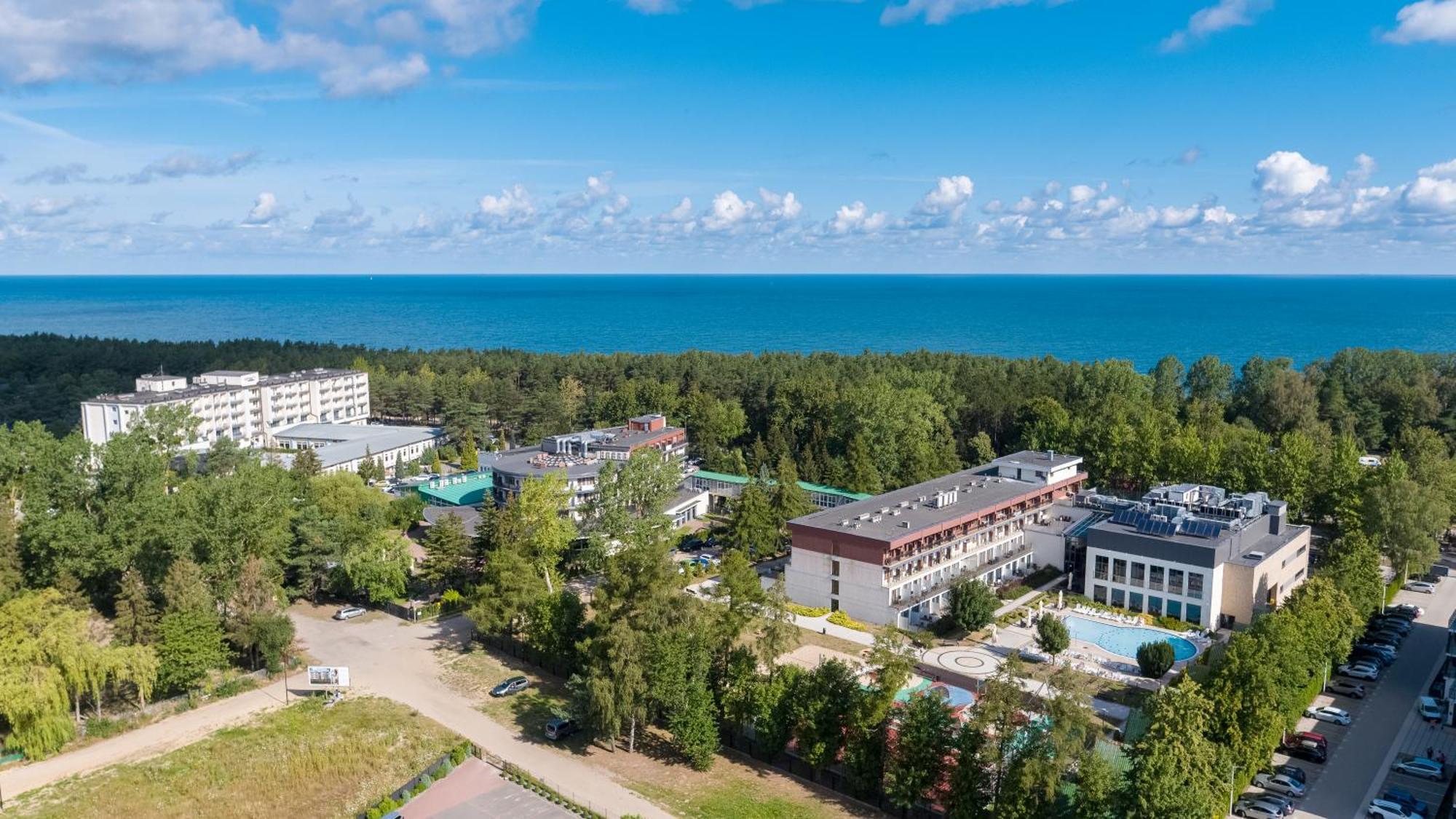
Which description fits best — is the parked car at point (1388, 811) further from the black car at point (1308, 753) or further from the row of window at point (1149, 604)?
the row of window at point (1149, 604)

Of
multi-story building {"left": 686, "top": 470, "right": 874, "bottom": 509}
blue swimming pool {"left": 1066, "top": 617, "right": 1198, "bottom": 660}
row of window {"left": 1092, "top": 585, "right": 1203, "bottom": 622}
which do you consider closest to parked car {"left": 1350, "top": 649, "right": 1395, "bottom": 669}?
blue swimming pool {"left": 1066, "top": 617, "right": 1198, "bottom": 660}

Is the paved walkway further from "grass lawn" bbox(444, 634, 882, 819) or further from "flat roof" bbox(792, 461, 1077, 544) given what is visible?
"flat roof" bbox(792, 461, 1077, 544)

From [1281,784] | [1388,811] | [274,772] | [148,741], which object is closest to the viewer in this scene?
[1388,811]

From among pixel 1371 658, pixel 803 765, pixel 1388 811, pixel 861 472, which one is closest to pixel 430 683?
pixel 803 765

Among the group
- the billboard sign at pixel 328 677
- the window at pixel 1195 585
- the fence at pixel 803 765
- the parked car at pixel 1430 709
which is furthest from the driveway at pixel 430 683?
the window at pixel 1195 585

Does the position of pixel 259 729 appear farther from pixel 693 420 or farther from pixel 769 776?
pixel 693 420

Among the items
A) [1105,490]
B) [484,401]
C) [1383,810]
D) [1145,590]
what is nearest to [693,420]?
[484,401]

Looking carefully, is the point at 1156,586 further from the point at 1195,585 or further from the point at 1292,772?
the point at 1292,772
